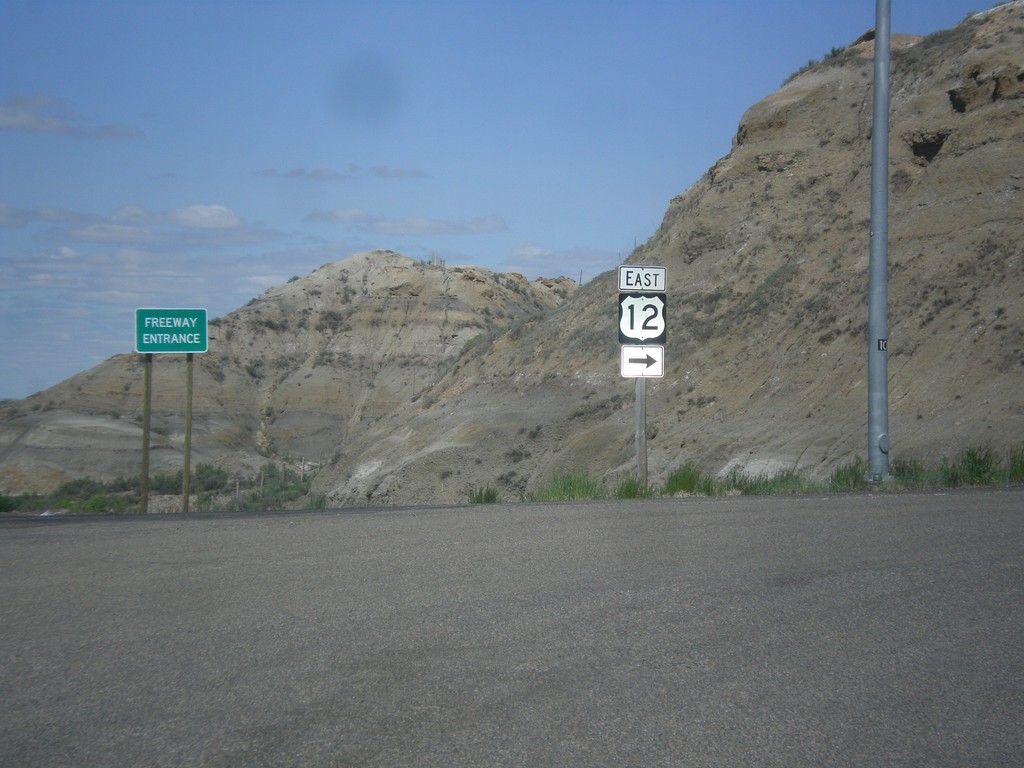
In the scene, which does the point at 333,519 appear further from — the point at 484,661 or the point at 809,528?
the point at 484,661

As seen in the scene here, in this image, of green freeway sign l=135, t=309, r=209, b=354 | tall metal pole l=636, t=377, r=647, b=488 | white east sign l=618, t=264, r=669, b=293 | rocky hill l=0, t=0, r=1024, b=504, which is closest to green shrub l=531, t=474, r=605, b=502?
tall metal pole l=636, t=377, r=647, b=488

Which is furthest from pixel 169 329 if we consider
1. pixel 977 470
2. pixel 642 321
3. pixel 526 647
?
pixel 526 647

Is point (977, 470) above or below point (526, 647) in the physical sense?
above

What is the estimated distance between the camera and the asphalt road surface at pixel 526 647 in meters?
5.05

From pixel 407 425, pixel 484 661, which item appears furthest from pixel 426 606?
pixel 407 425

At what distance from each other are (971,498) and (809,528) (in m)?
3.24

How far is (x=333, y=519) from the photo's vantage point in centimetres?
1248

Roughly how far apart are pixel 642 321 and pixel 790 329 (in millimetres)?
17520

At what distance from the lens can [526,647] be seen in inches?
255

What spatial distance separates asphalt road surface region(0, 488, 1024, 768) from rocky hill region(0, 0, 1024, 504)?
1435 centimetres

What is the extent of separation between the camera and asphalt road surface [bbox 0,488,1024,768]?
505 centimetres

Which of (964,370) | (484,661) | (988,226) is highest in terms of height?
(988,226)

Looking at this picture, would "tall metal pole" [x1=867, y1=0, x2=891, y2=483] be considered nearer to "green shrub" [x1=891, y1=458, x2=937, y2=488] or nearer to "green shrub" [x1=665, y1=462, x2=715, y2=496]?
"green shrub" [x1=891, y1=458, x2=937, y2=488]

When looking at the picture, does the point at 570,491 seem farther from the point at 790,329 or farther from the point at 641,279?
the point at 790,329
